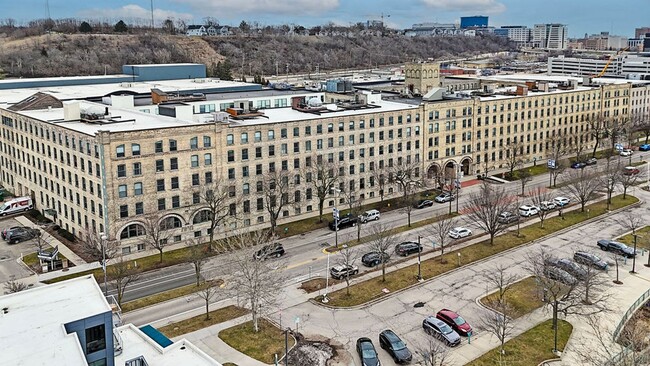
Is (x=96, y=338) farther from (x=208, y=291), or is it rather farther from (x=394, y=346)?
(x=394, y=346)

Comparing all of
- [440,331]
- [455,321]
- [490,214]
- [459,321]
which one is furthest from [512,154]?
[440,331]

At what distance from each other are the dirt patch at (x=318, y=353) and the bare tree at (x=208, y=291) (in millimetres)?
8426

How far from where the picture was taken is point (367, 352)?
4238cm

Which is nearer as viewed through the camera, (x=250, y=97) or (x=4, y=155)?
(x=4, y=155)

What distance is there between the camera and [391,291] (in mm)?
55031

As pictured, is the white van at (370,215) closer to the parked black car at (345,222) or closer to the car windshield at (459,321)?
the parked black car at (345,222)

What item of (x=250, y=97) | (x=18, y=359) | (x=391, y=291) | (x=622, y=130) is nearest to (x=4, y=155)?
(x=250, y=97)

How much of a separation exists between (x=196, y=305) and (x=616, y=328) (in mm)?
33922

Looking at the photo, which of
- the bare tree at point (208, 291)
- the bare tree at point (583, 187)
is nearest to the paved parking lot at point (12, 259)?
the bare tree at point (208, 291)

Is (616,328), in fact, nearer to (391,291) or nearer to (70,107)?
(391,291)

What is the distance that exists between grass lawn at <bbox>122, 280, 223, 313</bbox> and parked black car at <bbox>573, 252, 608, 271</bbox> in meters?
37.0

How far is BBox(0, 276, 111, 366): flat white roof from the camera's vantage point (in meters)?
27.8

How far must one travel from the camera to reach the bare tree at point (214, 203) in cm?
6738

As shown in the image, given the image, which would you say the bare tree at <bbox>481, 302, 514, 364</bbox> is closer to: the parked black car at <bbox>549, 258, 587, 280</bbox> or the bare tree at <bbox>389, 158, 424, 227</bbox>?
the parked black car at <bbox>549, 258, 587, 280</bbox>
